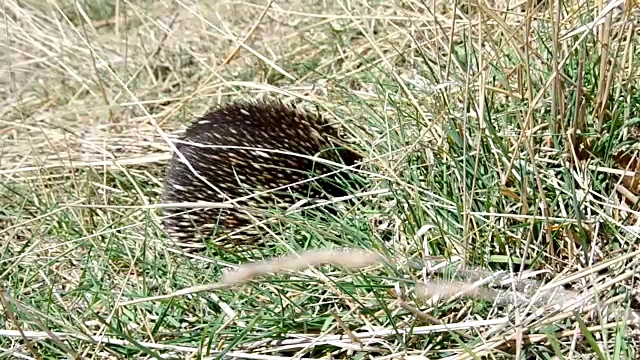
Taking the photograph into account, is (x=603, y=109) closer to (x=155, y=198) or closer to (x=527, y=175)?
(x=527, y=175)

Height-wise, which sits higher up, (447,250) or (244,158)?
(447,250)

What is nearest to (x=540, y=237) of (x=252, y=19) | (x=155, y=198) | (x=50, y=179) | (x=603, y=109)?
(x=603, y=109)

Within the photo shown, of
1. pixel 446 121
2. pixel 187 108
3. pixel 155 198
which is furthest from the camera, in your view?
pixel 187 108

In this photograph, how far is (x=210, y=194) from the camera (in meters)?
2.56

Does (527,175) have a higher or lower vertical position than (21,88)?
higher

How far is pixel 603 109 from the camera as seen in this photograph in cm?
174

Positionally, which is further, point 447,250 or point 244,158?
point 244,158

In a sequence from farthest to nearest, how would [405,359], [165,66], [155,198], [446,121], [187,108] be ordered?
[165,66], [187,108], [155,198], [446,121], [405,359]

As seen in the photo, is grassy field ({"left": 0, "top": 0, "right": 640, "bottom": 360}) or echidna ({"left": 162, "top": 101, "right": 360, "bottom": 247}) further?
echidna ({"left": 162, "top": 101, "right": 360, "bottom": 247})

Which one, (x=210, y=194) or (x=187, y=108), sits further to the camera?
(x=187, y=108)

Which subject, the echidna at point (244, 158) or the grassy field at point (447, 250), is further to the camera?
the echidna at point (244, 158)

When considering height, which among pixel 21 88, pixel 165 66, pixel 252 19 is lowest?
pixel 21 88

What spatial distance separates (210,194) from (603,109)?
1259 mm

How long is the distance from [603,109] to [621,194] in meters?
0.18
